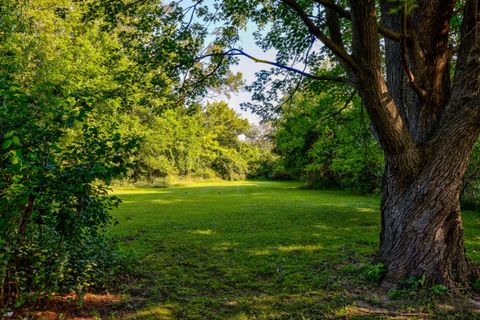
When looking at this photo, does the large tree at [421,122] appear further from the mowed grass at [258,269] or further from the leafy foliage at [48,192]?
the leafy foliage at [48,192]

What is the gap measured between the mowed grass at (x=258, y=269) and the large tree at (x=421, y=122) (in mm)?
677

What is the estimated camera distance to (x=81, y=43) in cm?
1892

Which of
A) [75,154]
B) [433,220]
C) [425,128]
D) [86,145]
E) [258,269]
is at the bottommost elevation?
[258,269]

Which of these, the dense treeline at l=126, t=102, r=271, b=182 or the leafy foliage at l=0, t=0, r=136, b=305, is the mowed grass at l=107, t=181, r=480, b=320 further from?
the dense treeline at l=126, t=102, r=271, b=182

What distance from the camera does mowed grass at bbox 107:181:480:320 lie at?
11.3 ft

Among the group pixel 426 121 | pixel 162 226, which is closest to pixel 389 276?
pixel 426 121

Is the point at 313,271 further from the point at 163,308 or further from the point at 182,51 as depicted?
the point at 182,51

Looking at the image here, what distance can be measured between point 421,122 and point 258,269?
3262 mm

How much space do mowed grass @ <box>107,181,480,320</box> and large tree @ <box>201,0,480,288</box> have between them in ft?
2.22

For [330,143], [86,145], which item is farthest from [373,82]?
[330,143]

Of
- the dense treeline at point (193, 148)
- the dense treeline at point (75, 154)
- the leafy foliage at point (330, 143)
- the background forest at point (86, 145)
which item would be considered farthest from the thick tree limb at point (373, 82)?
the dense treeline at point (193, 148)

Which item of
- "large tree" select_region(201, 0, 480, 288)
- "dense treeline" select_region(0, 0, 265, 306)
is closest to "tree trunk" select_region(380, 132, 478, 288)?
"large tree" select_region(201, 0, 480, 288)

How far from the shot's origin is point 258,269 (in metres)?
4.96

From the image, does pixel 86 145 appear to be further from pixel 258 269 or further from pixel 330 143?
pixel 330 143
